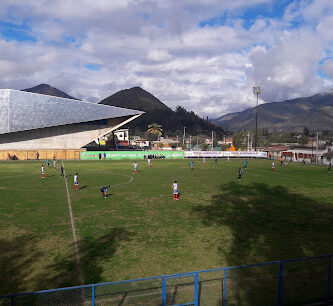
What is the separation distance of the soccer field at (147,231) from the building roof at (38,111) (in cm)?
4624

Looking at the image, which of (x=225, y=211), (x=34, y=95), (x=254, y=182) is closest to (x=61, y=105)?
(x=34, y=95)

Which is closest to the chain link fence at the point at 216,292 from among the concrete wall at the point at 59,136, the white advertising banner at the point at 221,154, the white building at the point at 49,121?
the white advertising banner at the point at 221,154

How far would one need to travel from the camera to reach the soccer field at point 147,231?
11.6 m

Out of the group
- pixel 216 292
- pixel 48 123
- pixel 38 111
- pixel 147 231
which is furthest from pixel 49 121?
pixel 216 292

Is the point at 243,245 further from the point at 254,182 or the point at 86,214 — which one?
the point at 254,182

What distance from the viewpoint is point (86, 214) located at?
1936 cm

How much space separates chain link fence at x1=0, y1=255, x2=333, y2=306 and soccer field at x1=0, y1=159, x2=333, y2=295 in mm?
1053

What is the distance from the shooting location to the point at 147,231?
16062 millimetres

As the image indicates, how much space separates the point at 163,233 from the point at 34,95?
221ft

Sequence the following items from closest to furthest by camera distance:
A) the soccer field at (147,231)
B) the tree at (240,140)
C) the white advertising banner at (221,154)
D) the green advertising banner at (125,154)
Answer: the soccer field at (147,231), the green advertising banner at (125,154), the white advertising banner at (221,154), the tree at (240,140)

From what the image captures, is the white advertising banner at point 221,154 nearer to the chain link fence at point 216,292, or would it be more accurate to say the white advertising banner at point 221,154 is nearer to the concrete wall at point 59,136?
the concrete wall at point 59,136

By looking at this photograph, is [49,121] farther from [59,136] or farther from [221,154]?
[221,154]

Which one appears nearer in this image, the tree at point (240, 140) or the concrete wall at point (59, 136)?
the concrete wall at point (59, 136)

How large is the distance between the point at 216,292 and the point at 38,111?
233ft
